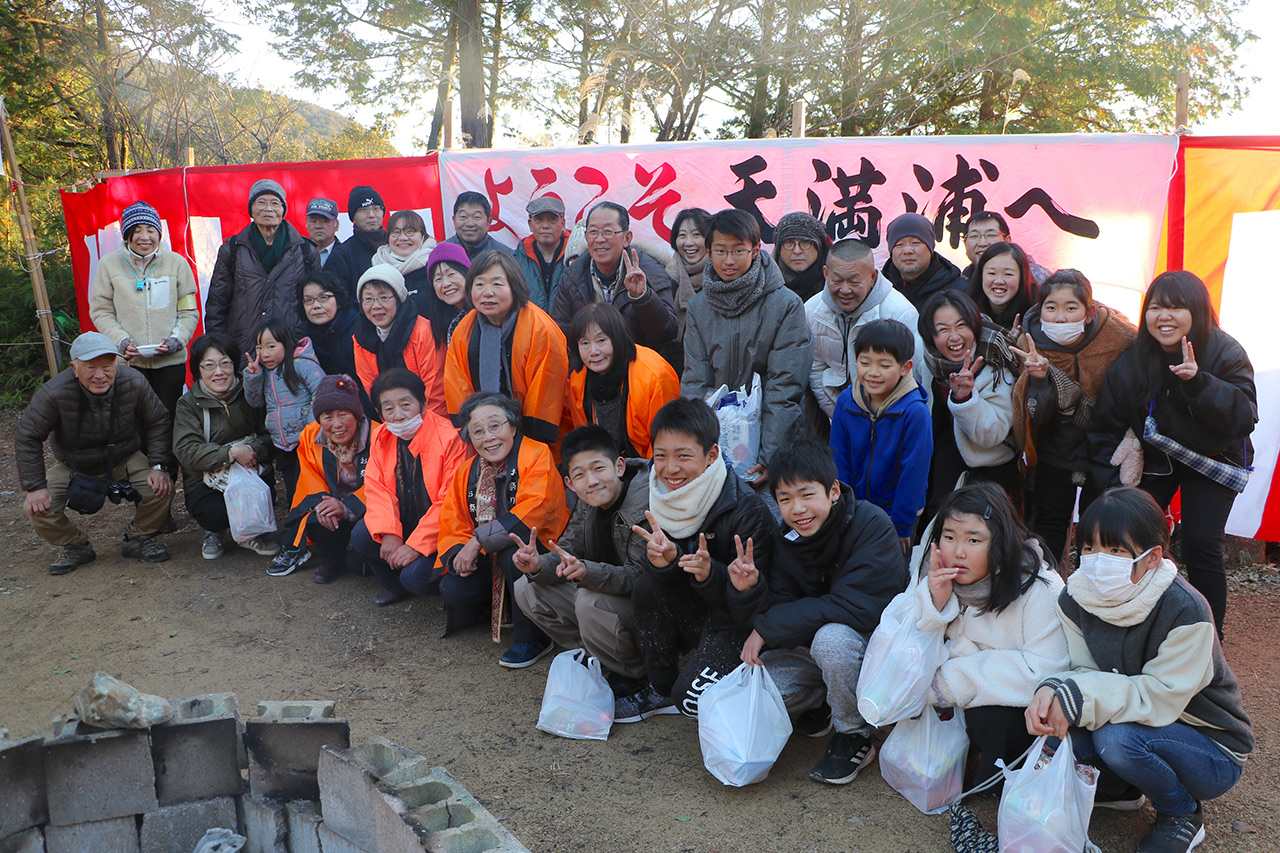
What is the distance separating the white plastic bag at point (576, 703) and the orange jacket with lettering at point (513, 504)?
83cm

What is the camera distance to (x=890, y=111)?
11.3 meters

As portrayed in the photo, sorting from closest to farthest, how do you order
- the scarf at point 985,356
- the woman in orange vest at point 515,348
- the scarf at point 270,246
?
the scarf at point 985,356, the woman in orange vest at point 515,348, the scarf at point 270,246

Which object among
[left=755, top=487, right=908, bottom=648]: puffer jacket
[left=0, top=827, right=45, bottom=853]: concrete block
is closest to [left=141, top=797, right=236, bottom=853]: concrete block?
[left=0, top=827, right=45, bottom=853]: concrete block

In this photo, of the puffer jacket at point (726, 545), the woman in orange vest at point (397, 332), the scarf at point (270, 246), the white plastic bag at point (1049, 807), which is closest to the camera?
the white plastic bag at point (1049, 807)

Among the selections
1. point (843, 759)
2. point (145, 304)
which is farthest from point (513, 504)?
point (145, 304)

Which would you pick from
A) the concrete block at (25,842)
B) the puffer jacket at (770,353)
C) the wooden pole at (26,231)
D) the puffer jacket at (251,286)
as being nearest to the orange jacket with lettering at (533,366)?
the puffer jacket at (770,353)

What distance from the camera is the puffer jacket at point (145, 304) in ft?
20.9

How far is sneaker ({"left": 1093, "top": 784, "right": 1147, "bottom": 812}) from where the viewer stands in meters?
2.89

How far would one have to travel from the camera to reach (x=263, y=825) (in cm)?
289

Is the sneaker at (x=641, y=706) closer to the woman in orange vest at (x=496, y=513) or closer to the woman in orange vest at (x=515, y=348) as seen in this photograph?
the woman in orange vest at (x=496, y=513)

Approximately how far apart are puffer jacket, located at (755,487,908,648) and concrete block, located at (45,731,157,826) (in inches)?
85.3

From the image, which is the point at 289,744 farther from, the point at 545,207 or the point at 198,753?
the point at 545,207

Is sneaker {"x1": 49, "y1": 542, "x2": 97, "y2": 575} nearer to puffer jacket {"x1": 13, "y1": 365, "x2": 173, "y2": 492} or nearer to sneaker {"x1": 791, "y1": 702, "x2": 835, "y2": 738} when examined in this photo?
puffer jacket {"x1": 13, "y1": 365, "x2": 173, "y2": 492}

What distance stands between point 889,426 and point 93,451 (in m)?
4.99
